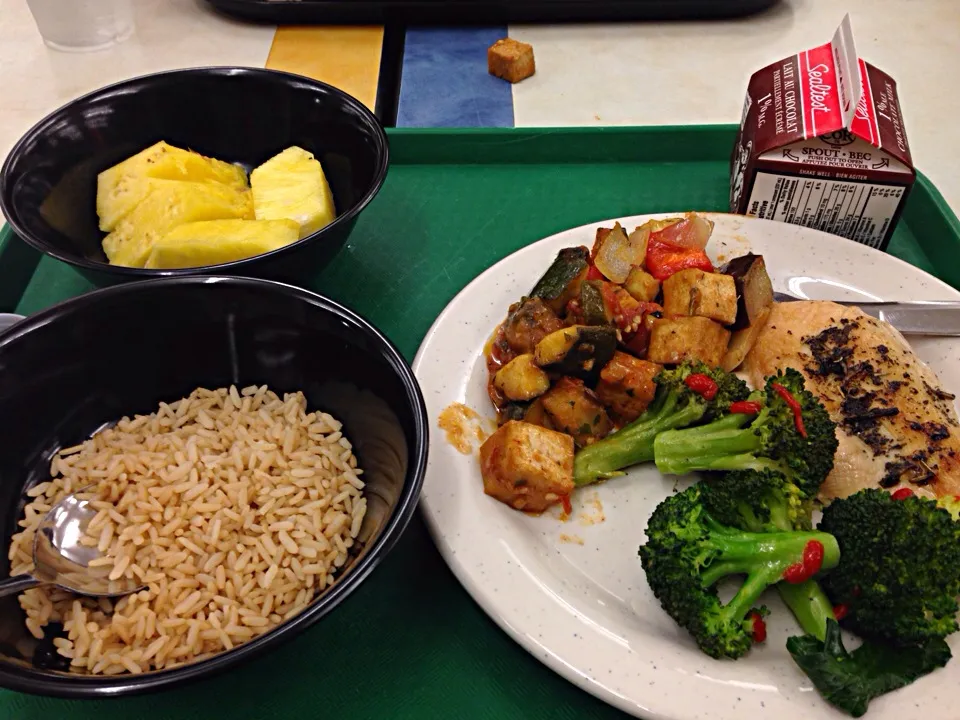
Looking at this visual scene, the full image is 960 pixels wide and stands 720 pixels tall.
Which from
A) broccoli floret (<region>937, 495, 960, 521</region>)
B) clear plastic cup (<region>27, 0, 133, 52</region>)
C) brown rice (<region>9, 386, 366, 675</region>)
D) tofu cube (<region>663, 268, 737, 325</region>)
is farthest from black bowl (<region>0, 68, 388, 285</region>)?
clear plastic cup (<region>27, 0, 133, 52</region>)

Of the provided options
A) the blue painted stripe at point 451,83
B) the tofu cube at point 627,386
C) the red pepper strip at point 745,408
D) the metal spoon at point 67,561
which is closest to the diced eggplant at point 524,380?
the tofu cube at point 627,386

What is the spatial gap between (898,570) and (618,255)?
815mm

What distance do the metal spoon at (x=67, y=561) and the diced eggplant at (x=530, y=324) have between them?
2.63ft

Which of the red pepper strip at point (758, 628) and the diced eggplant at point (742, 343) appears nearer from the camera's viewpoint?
the red pepper strip at point (758, 628)

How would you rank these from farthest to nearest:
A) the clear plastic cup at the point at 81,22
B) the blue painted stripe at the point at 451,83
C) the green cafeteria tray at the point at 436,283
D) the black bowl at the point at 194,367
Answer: the clear plastic cup at the point at 81,22
the blue painted stripe at the point at 451,83
the black bowl at the point at 194,367
the green cafeteria tray at the point at 436,283

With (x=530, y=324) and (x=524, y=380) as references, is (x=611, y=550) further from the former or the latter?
(x=530, y=324)

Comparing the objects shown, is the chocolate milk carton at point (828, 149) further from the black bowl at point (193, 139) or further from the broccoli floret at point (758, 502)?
the black bowl at point (193, 139)

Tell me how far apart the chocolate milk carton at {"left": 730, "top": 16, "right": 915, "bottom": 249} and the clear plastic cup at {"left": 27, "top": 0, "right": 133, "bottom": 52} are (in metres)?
2.45

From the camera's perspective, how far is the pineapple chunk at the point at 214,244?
1524mm

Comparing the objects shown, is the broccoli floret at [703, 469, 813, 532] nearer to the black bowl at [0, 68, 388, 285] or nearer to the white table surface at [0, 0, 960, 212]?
A: the black bowl at [0, 68, 388, 285]

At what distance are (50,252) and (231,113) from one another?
687 mm

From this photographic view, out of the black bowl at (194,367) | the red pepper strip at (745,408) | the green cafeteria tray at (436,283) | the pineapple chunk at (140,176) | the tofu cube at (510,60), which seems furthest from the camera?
the tofu cube at (510,60)

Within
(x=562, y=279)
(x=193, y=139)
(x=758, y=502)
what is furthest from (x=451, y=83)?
(x=758, y=502)

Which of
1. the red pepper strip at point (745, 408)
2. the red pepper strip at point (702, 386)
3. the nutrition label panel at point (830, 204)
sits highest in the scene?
the nutrition label panel at point (830, 204)
